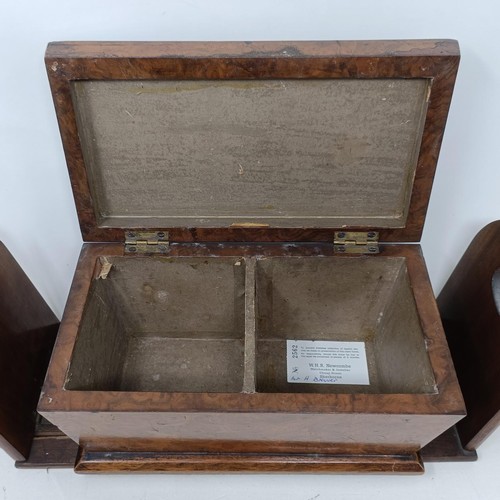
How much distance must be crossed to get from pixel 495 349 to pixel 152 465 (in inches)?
29.4

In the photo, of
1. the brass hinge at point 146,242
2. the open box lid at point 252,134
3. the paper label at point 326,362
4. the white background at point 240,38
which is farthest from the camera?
the paper label at point 326,362

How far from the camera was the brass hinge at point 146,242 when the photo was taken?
120cm

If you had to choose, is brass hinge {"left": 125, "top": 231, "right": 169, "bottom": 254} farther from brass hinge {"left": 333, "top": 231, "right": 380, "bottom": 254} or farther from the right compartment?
brass hinge {"left": 333, "top": 231, "right": 380, "bottom": 254}

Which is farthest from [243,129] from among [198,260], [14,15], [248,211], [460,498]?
[460,498]

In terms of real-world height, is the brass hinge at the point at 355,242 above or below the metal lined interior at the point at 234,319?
above

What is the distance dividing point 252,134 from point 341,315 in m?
0.54

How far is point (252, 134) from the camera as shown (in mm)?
1090

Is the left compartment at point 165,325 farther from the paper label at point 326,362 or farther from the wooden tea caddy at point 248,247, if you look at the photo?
the paper label at point 326,362

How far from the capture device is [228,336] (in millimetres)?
1441

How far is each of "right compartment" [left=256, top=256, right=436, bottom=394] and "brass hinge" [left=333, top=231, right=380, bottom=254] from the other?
25 mm

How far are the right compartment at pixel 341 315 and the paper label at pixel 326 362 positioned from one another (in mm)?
10

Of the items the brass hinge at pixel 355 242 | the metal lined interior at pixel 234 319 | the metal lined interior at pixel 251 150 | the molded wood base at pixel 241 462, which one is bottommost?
the molded wood base at pixel 241 462

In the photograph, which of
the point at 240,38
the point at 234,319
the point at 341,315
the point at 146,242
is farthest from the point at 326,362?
the point at 240,38

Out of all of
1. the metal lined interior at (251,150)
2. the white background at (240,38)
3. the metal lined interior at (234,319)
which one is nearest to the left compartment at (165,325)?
the metal lined interior at (234,319)
